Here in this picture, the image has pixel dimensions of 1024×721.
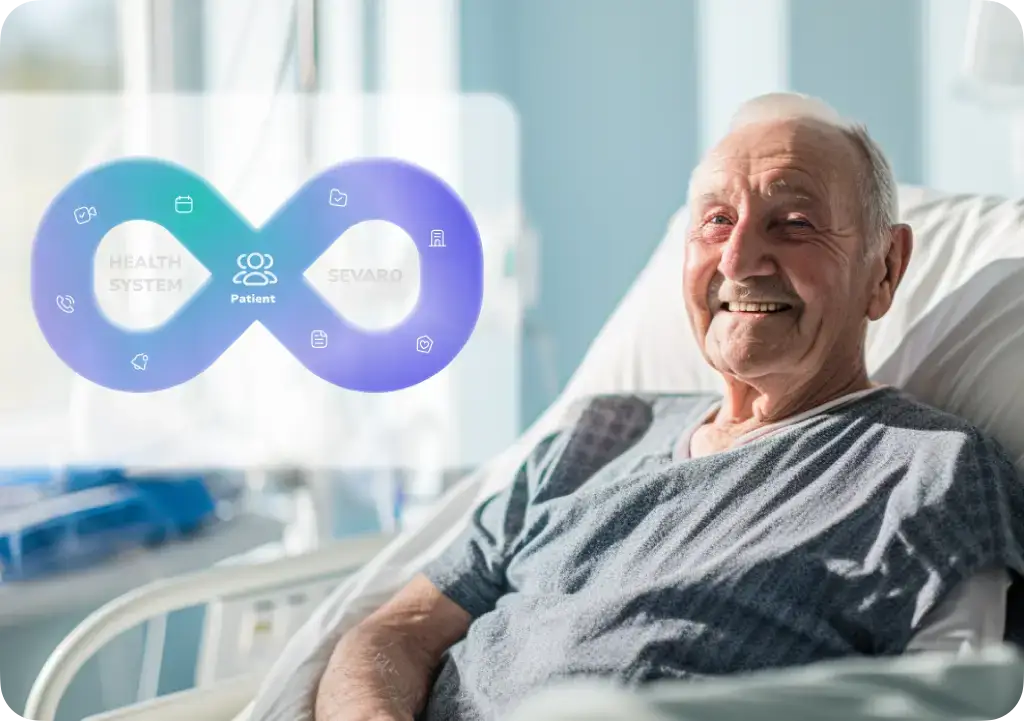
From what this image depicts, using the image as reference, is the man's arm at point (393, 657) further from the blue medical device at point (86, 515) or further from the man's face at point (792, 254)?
the blue medical device at point (86, 515)

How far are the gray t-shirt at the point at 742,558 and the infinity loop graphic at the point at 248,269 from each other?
264 millimetres

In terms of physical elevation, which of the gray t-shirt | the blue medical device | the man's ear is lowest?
the blue medical device

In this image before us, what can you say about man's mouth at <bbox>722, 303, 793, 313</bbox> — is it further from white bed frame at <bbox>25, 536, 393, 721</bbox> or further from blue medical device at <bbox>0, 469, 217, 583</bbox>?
blue medical device at <bbox>0, 469, 217, 583</bbox>

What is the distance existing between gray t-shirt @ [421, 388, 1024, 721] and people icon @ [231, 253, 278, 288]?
0.40 m

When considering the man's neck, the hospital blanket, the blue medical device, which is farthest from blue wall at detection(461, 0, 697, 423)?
the hospital blanket

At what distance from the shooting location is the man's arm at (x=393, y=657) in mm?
1207

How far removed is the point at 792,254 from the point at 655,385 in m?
0.42

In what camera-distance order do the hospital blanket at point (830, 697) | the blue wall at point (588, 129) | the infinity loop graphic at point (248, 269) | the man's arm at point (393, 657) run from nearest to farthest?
1. the hospital blanket at point (830, 697)
2. the man's arm at point (393, 657)
3. the infinity loop graphic at point (248, 269)
4. the blue wall at point (588, 129)

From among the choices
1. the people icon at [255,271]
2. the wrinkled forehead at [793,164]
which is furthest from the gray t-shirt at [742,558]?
the people icon at [255,271]

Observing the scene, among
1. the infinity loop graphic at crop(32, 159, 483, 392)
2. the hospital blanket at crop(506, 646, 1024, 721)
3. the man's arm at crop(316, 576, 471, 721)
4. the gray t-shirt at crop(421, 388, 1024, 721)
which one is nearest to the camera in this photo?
the hospital blanket at crop(506, 646, 1024, 721)

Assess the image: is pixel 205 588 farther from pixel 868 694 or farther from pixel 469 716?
pixel 868 694

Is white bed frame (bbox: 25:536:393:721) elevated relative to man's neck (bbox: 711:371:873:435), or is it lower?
lower

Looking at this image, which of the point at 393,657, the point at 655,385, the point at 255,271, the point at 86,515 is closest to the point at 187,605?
the point at 393,657

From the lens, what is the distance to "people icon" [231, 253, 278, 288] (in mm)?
1314
